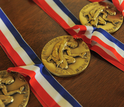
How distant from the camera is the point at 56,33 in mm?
1154

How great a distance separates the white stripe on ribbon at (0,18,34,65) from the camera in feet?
3.39

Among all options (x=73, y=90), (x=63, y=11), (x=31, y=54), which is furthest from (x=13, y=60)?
(x=63, y=11)

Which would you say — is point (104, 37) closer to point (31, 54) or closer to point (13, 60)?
point (31, 54)

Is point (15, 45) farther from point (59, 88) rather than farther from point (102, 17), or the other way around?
point (102, 17)

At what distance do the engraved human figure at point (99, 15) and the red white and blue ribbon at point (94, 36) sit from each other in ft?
0.24

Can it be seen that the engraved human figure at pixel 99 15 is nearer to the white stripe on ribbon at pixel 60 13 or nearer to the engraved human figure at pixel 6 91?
the white stripe on ribbon at pixel 60 13

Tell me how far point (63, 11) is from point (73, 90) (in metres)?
0.62

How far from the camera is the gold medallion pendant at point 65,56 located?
3.12ft

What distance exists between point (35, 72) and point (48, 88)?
0.11 metres

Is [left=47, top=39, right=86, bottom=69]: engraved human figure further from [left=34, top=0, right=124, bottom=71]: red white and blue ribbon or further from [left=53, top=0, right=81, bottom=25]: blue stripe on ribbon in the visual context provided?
[left=53, top=0, right=81, bottom=25]: blue stripe on ribbon

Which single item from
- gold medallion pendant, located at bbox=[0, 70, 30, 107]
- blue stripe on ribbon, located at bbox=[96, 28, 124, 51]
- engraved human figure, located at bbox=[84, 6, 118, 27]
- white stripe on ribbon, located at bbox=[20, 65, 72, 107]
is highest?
gold medallion pendant, located at bbox=[0, 70, 30, 107]

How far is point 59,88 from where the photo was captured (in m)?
0.91

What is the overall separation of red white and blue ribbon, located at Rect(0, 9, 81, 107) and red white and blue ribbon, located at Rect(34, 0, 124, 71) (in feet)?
0.96

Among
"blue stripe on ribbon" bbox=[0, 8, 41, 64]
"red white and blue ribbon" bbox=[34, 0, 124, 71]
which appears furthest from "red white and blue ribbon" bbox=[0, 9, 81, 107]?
"red white and blue ribbon" bbox=[34, 0, 124, 71]
